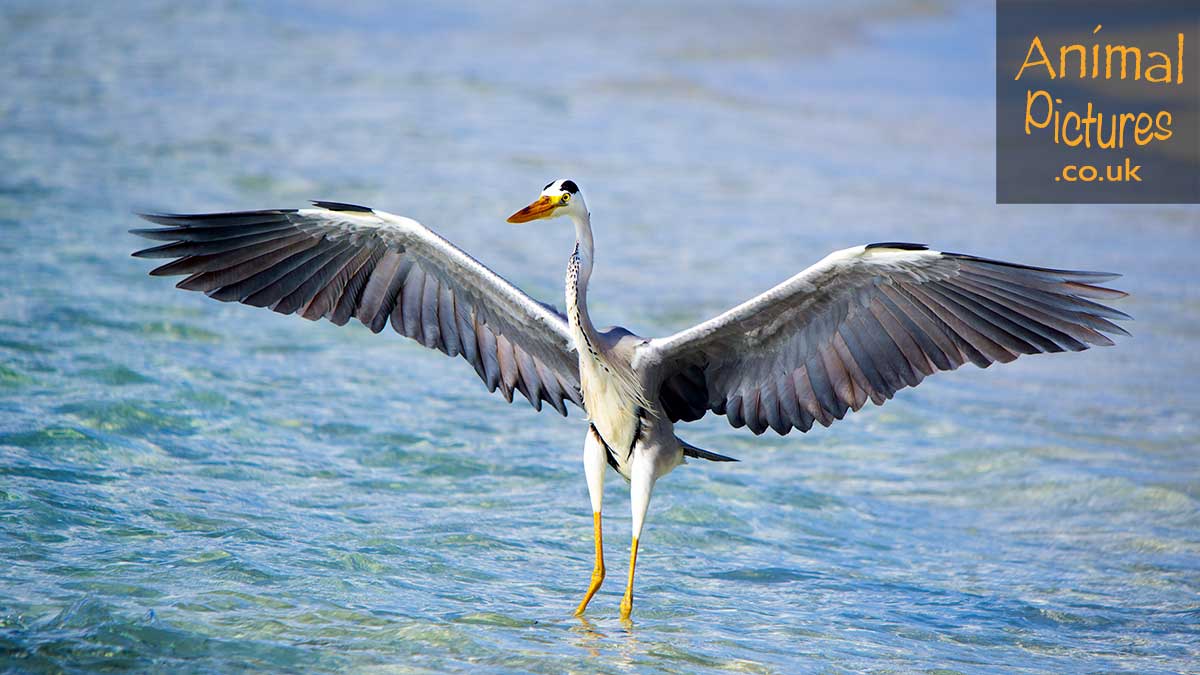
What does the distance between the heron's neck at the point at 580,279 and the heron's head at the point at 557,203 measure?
6cm

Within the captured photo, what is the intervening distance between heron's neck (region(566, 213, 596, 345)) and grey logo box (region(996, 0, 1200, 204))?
10449 mm

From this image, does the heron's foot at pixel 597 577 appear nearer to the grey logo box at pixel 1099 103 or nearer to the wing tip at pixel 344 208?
the wing tip at pixel 344 208

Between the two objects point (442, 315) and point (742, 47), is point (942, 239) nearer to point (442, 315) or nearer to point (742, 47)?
point (442, 315)

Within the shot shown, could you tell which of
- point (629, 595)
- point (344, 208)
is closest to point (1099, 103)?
point (629, 595)

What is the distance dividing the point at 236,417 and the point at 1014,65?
1579 centimetres

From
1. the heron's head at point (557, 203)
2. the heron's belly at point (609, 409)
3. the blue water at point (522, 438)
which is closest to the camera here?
the blue water at point (522, 438)

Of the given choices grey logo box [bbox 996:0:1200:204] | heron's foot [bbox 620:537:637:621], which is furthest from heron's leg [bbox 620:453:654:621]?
grey logo box [bbox 996:0:1200:204]

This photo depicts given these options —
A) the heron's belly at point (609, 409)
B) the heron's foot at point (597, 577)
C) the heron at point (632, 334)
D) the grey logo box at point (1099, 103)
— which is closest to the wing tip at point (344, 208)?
the heron at point (632, 334)

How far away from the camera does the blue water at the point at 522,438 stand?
6402mm

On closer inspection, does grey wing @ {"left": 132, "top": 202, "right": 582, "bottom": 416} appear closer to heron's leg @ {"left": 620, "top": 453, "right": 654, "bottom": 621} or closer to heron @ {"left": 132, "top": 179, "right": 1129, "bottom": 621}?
heron @ {"left": 132, "top": 179, "right": 1129, "bottom": 621}

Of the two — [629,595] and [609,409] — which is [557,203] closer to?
[609,409]

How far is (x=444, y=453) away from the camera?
884 cm

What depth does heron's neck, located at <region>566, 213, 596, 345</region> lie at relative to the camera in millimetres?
6457

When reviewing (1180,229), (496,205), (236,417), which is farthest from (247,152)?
(1180,229)
